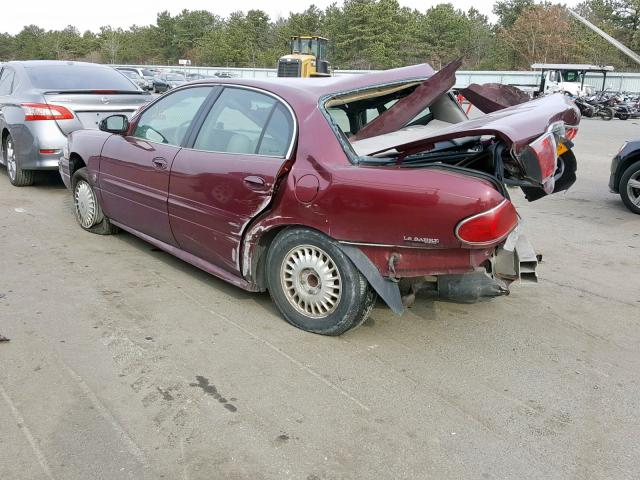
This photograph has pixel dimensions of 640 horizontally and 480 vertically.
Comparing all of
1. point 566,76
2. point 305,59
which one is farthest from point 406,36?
point 305,59

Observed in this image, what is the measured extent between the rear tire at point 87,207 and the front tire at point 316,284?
266 cm

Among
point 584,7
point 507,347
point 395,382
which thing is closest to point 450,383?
point 395,382

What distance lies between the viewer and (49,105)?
24.8ft

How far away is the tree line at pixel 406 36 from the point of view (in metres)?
57.6

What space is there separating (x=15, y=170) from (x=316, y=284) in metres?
6.20

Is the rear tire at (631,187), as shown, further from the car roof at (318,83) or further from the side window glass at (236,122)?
the side window glass at (236,122)

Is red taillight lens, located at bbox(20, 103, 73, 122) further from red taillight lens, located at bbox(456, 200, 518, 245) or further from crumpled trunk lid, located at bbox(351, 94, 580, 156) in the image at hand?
red taillight lens, located at bbox(456, 200, 518, 245)

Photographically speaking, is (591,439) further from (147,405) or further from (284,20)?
(284,20)

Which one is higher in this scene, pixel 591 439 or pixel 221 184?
pixel 221 184

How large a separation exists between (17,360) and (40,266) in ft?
5.88

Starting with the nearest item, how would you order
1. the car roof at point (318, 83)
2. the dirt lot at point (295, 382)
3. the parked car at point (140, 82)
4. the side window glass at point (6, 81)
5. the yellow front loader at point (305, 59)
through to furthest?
1. the dirt lot at point (295, 382)
2. the car roof at point (318, 83)
3. the side window glass at point (6, 81)
4. the parked car at point (140, 82)
5. the yellow front loader at point (305, 59)

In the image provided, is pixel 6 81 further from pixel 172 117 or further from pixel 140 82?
pixel 140 82

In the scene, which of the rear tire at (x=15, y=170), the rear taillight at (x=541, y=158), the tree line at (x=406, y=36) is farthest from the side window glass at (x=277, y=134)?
the tree line at (x=406, y=36)

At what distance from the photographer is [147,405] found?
3.06 meters
